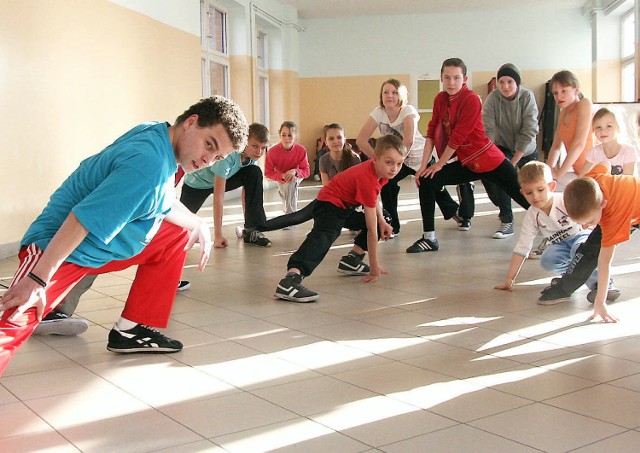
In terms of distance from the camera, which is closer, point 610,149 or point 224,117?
Result: point 224,117

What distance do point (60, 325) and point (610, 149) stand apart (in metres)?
3.51

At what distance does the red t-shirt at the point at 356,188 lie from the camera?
4.38 metres

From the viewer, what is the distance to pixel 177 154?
239 centimetres

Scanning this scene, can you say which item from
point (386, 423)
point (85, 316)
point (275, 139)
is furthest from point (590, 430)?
point (275, 139)

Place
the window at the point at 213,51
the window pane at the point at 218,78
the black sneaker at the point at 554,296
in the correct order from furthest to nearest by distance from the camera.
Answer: the window pane at the point at 218,78
the window at the point at 213,51
the black sneaker at the point at 554,296

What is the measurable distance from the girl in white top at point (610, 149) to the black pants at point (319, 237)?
1.67 meters

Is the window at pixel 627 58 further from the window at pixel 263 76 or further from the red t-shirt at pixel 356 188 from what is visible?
the red t-shirt at pixel 356 188

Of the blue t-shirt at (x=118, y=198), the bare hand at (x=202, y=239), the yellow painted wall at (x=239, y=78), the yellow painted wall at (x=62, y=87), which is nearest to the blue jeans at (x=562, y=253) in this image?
the bare hand at (x=202, y=239)

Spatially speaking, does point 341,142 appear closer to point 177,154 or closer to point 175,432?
point 177,154

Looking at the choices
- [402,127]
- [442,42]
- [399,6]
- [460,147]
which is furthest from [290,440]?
[442,42]

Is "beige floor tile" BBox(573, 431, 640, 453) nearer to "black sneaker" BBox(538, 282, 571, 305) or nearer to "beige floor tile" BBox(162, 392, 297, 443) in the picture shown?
"beige floor tile" BBox(162, 392, 297, 443)

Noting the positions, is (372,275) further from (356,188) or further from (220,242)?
(220,242)

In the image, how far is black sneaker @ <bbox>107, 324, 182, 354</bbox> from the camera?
3.02 meters

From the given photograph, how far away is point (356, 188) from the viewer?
4.46 meters
